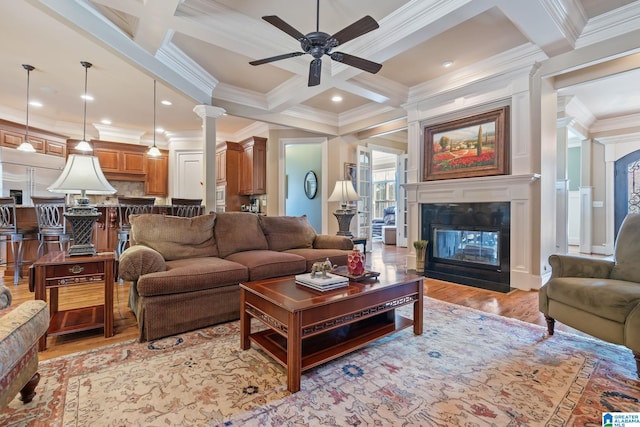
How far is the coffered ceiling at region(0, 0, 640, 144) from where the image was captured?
273 cm

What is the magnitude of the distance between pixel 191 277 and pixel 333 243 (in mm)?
1886

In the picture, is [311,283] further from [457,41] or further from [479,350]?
[457,41]

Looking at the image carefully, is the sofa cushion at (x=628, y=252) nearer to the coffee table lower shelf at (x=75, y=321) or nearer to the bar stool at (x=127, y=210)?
the coffee table lower shelf at (x=75, y=321)

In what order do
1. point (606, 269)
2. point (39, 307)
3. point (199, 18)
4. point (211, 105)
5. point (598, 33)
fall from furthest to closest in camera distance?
point (211, 105), point (598, 33), point (199, 18), point (606, 269), point (39, 307)

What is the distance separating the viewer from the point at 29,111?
5.64 metres

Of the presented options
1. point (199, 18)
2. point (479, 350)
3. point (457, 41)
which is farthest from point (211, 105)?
point (479, 350)

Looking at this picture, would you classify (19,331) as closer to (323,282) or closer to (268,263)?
(323,282)

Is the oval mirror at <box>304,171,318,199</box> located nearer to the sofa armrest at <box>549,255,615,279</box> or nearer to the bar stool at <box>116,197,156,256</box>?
the bar stool at <box>116,197,156,256</box>

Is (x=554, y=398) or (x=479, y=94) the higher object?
(x=479, y=94)

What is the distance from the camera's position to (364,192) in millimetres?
6867

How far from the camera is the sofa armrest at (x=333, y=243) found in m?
3.79

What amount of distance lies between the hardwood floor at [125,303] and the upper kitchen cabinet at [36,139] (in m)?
3.05

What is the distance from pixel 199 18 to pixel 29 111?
16.9 ft

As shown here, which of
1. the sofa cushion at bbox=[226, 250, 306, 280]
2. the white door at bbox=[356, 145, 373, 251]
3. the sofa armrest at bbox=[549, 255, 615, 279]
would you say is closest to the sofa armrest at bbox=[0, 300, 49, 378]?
the sofa cushion at bbox=[226, 250, 306, 280]
